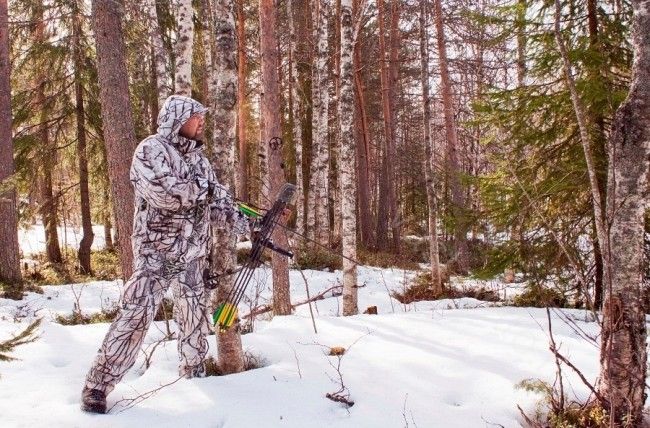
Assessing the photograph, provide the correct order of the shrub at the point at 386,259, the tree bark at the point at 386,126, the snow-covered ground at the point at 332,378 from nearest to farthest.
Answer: the snow-covered ground at the point at 332,378 < the shrub at the point at 386,259 < the tree bark at the point at 386,126

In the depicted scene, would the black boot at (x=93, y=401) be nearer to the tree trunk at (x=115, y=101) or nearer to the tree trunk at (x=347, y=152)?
the tree trunk at (x=115, y=101)

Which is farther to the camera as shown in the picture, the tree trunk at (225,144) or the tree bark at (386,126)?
the tree bark at (386,126)

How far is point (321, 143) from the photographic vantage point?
1427cm

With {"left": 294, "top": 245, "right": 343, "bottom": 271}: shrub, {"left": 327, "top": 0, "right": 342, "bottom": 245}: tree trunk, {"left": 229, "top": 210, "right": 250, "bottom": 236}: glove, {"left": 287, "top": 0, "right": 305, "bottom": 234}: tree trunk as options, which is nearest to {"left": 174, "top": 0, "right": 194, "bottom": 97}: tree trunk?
{"left": 229, "top": 210, "right": 250, "bottom": 236}: glove

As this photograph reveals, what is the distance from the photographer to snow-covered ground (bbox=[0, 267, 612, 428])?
10.1 feet

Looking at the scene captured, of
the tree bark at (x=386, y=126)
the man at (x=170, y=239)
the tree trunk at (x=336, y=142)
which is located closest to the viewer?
the man at (x=170, y=239)

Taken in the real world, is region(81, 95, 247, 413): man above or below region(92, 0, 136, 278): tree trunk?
below

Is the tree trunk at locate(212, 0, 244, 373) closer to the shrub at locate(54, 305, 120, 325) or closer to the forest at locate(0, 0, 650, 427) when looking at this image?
the forest at locate(0, 0, 650, 427)

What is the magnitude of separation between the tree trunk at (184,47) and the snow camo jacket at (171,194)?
318 centimetres

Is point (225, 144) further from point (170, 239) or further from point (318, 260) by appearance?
point (318, 260)

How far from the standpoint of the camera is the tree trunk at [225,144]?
3859 mm

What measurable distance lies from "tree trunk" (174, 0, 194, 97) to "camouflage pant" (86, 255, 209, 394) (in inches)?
139

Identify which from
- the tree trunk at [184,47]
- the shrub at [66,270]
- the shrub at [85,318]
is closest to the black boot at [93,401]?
the tree trunk at [184,47]

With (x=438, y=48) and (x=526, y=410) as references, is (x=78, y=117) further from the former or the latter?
(x=526, y=410)
